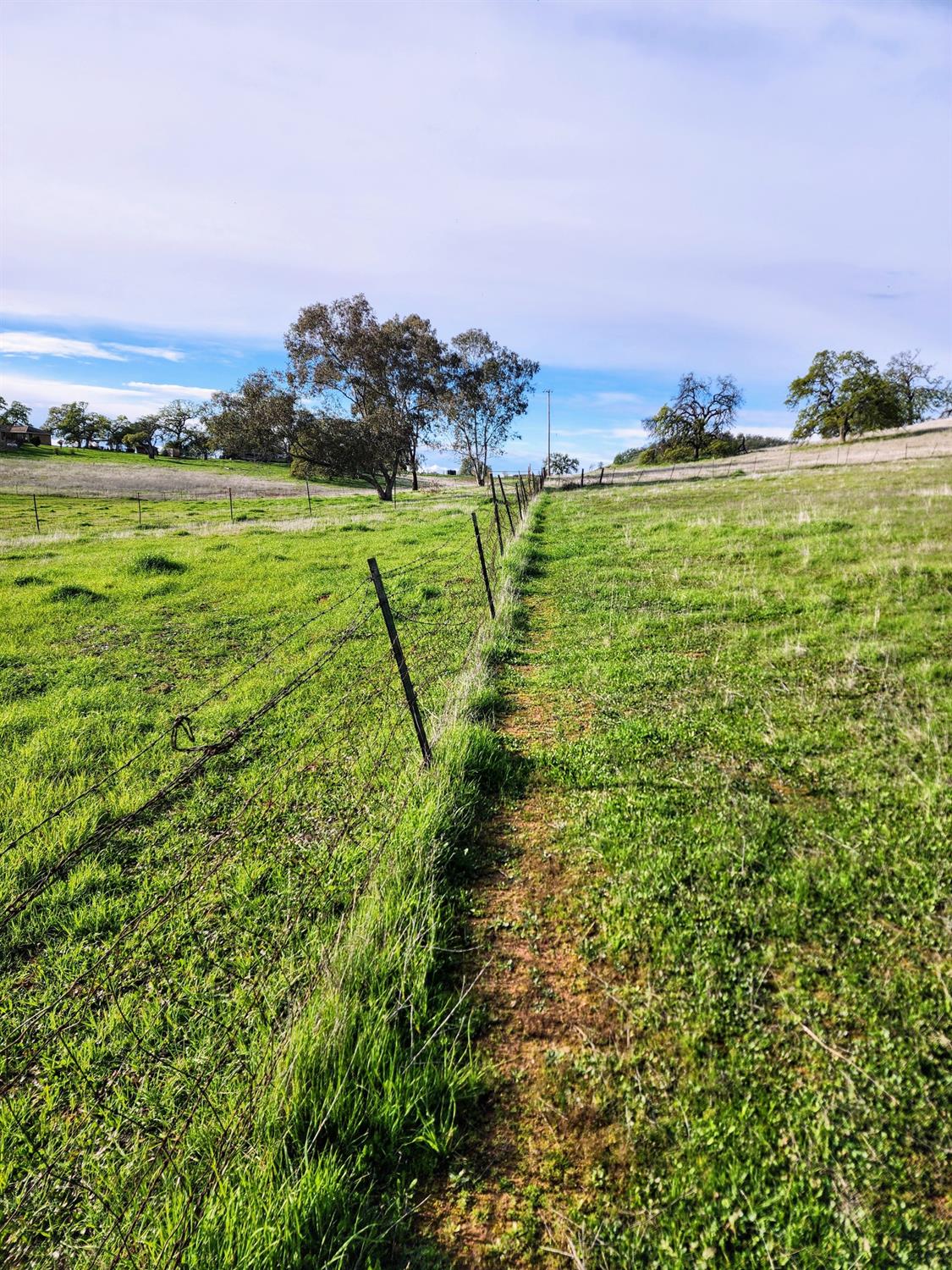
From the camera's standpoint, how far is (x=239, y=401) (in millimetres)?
44250

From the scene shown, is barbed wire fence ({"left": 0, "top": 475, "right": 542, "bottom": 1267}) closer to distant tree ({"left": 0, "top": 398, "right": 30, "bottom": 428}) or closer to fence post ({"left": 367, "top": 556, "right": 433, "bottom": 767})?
fence post ({"left": 367, "top": 556, "right": 433, "bottom": 767})

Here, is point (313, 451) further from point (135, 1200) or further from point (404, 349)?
point (135, 1200)

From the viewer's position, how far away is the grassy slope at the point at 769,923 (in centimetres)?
207

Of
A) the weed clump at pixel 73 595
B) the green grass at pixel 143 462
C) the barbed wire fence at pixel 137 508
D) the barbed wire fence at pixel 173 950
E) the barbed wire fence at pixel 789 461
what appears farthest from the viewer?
the green grass at pixel 143 462

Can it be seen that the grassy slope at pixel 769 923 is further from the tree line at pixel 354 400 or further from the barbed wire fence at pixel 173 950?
the tree line at pixel 354 400

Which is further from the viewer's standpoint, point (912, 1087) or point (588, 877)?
point (588, 877)

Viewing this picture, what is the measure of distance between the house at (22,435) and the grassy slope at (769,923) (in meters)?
107

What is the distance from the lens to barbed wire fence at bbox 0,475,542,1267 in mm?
2246

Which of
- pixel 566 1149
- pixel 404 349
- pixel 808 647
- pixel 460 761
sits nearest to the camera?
pixel 566 1149

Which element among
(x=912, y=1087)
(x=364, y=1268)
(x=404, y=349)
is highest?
(x=404, y=349)

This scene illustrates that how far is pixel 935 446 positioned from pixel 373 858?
197 feet

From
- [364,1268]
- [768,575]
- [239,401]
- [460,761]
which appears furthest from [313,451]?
[364,1268]

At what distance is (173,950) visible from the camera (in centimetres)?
361

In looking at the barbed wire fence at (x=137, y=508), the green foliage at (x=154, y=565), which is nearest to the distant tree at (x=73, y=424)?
the barbed wire fence at (x=137, y=508)
